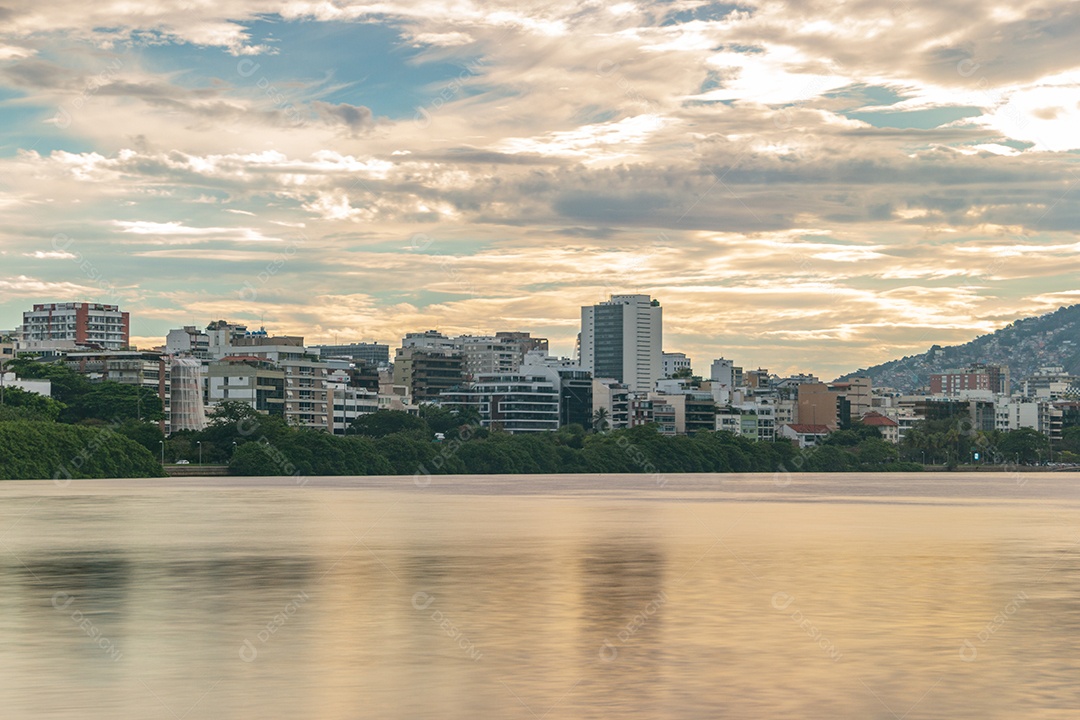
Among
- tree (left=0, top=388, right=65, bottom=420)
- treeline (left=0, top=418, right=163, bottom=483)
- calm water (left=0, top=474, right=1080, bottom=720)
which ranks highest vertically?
tree (left=0, top=388, right=65, bottom=420)

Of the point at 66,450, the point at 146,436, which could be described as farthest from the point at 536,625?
the point at 146,436

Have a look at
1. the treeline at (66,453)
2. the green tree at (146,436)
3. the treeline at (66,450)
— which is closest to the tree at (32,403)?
the treeline at (66,450)

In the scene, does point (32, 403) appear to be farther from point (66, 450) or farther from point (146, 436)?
point (66, 450)

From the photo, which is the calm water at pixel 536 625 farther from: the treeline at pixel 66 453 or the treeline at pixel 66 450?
the treeline at pixel 66 450

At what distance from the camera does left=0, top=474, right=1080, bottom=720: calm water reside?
2064 centimetres

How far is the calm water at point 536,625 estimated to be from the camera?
20641 mm

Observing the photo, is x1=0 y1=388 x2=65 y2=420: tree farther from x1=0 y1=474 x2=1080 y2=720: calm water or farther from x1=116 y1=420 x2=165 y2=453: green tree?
x1=0 y1=474 x2=1080 y2=720: calm water

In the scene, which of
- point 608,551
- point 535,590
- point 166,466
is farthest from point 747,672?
point 166,466

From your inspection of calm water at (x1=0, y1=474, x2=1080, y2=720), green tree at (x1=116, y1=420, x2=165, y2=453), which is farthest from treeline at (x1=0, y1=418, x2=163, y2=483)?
calm water at (x1=0, y1=474, x2=1080, y2=720)

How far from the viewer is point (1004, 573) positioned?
4191 cm

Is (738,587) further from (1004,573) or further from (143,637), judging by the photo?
(143,637)

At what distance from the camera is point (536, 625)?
94.4 feet

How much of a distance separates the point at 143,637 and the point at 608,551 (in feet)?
82.9

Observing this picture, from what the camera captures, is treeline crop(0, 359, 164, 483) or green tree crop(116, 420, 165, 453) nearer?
treeline crop(0, 359, 164, 483)
